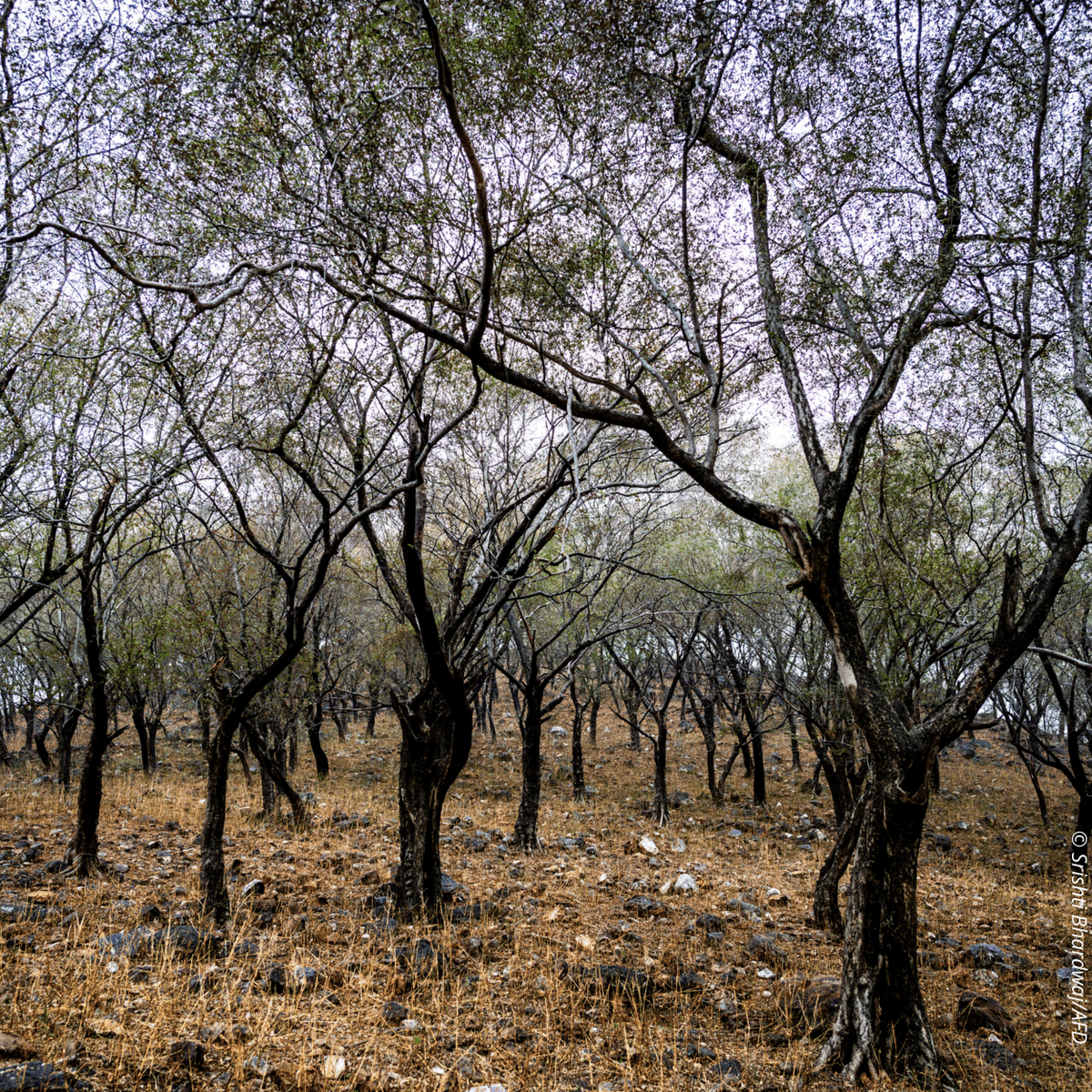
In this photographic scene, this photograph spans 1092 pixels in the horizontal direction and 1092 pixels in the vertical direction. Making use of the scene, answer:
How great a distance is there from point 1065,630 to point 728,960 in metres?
13.2

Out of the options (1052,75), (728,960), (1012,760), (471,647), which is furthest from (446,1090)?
(1012,760)

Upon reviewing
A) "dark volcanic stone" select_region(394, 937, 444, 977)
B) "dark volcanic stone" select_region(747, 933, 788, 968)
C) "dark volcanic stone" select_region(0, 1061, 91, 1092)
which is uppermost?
"dark volcanic stone" select_region(0, 1061, 91, 1092)

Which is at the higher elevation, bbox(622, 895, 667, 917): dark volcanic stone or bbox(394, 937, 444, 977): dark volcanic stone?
bbox(394, 937, 444, 977): dark volcanic stone

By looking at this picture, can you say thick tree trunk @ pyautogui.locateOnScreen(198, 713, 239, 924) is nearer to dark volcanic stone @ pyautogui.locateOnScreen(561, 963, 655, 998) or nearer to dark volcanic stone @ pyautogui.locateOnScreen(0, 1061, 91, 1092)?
dark volcanic stone @ pyautogui.locateOnScreen(0, 1061, 91, 1092)

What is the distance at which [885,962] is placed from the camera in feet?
13.7

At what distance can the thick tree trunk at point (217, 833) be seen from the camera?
6.48 metres

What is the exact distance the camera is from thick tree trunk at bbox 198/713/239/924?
6484 millimetres

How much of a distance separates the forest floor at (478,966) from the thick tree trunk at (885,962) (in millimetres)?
179

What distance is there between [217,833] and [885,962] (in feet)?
20.1

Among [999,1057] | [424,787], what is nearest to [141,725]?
[424,787]

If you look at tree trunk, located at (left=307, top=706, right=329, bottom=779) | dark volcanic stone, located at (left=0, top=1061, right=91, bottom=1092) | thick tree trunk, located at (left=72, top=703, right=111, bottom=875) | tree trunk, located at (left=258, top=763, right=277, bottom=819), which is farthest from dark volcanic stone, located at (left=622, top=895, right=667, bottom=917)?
tree trunk, located at (left=307, top=706, right=329, bottom=779)

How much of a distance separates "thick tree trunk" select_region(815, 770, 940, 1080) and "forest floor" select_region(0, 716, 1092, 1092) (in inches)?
7.1

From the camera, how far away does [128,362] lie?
24.0 ft

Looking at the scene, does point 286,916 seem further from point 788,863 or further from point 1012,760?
point 1012,760
